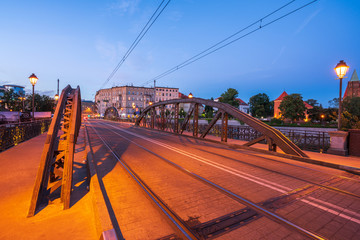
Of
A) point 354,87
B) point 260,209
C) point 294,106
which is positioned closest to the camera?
point 260,209

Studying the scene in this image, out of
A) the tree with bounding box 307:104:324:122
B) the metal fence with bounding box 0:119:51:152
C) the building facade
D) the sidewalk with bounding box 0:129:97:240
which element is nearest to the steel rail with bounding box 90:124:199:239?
the sidewalk with bounding box 0:129:97:240

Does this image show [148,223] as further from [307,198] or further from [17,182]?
[17,182]

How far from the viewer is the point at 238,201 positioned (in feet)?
13.8

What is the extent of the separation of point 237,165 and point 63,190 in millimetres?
6366

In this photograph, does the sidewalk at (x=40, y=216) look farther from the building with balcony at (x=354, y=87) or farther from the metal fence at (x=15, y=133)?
the building with balcony at (x=354, y=87)

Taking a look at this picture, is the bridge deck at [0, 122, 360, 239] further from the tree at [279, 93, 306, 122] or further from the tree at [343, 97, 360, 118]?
the tree at [279, 93, 306, 122]

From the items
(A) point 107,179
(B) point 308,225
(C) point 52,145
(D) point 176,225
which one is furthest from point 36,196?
(B) point 308,225

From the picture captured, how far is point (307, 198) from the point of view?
4.39m

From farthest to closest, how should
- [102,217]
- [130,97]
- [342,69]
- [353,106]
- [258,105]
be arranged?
[130,97] → [258,105] → [353,106] → [342,69] → [102,217]

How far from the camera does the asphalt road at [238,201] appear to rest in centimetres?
315

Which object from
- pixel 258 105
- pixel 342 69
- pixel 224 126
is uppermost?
pixel 258 105

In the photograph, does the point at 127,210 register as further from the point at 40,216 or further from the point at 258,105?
the point at 258,105

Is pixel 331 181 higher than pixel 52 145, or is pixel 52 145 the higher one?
pixel 52 145

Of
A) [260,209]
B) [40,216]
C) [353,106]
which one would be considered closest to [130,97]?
[353,106]
